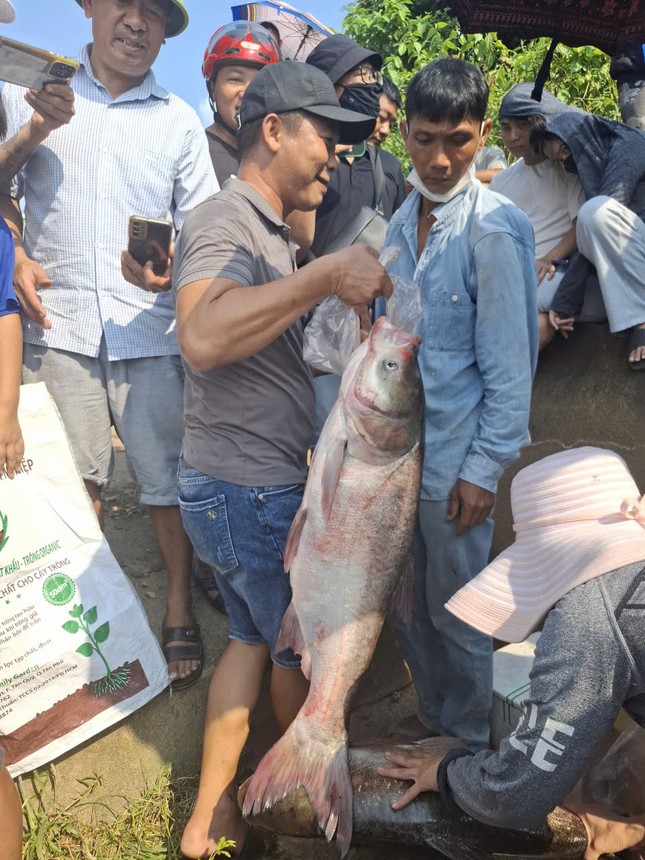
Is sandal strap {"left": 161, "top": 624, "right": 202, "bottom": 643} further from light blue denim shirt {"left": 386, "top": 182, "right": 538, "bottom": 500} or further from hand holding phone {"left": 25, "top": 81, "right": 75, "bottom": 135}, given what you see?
hand holding phone {"left": 25, "top": 81, "right": 75, "bottom": 135}

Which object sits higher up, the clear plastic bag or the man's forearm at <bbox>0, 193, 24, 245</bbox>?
the clear plastic bag

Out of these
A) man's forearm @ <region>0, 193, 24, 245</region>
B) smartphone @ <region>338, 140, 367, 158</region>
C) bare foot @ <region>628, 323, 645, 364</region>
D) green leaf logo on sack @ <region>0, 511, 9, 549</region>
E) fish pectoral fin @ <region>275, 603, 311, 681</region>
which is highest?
smartphone @ <region>338, 140, 367, 158</region>

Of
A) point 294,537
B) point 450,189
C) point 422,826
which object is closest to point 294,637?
point 294,537

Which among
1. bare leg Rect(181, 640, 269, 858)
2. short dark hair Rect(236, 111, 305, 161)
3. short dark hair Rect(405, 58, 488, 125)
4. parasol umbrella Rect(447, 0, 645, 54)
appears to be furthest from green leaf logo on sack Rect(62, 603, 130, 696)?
parasol umbrella Rect(447, 0, 645, 54)

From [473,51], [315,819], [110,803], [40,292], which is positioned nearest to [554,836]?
[315,819]

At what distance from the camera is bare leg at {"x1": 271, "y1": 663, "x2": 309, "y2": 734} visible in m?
2.94

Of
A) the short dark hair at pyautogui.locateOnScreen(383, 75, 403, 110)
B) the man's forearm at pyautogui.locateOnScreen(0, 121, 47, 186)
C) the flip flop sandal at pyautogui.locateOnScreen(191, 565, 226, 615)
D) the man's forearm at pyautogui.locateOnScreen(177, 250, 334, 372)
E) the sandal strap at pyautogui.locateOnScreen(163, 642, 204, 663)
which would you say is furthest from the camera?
the short dark hair at pyautogui.locateOnScreen(383, 75, 403, 110)

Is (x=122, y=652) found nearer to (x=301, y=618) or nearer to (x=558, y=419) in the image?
(x=301, y=618)

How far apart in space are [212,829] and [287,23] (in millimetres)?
5145

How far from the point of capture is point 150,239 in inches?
127

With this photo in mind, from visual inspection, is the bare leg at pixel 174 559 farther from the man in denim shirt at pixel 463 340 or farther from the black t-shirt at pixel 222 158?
the black t-shirt at pixel 222 158

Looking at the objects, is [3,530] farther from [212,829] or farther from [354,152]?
[354,152]

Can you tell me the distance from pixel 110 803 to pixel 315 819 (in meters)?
1.14

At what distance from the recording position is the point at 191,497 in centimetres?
271
